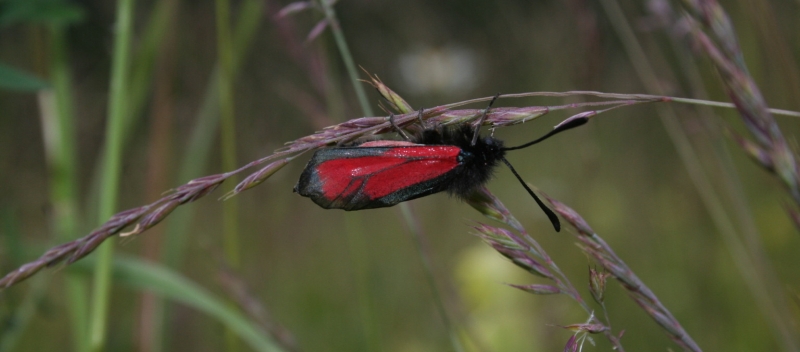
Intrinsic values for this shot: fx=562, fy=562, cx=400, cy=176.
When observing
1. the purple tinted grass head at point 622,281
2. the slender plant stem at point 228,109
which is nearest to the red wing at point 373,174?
the purple tinted grass head at point 622,281

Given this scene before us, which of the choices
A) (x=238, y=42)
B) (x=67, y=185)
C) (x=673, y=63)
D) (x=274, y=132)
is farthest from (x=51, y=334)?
(x=673, y=63)

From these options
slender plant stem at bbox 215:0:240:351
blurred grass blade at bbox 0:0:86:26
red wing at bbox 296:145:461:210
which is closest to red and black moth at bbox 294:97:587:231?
red wing at bbox 296:145:461:210

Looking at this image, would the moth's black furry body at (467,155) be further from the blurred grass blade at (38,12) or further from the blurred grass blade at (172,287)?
the blurred grass blade at (38,12)

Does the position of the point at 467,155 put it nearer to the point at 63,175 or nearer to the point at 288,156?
the point at 288,156

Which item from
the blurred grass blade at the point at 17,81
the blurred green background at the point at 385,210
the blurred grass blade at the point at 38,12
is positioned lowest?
the blurred green background at the point at 385,210

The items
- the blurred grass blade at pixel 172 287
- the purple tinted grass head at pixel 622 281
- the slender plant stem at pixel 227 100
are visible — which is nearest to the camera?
the purple tinted grass head at pixel 622 281

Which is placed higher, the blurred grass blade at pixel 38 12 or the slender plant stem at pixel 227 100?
the blurred grass blade at pixel 38 12
